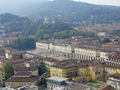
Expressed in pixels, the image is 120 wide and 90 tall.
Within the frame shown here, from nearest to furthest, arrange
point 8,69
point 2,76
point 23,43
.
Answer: point 2,76, point 8,69, point 23,43

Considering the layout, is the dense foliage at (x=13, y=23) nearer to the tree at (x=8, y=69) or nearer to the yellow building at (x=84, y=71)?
the tree at (x=8, y=69)

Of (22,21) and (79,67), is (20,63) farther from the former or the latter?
(22,21)

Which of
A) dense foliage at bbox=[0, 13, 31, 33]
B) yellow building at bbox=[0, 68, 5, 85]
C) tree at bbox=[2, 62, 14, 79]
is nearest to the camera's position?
yellow building at bbox=[0, 68, 5, 85]

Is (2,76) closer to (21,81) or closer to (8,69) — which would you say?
(8,69)

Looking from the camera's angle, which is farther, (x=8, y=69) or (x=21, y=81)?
(x=8, y=69)

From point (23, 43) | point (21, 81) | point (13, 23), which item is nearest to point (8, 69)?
point (21, 81)

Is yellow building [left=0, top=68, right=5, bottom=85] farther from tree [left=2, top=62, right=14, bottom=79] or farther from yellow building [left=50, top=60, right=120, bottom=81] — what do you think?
yellow building [left=50, top=60, right=120, bottom=81]

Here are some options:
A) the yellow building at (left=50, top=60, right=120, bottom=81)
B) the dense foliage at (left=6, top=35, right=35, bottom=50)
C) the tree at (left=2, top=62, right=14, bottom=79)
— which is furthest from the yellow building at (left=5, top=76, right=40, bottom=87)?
the dense foliage at (left=6, top=35, right=35, bottom=50)

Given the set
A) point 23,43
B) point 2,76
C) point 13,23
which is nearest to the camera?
point 2,76

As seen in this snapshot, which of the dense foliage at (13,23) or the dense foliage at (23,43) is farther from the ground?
the dense foliage at (13,23)

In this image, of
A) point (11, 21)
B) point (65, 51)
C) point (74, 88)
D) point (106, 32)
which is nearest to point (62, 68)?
point (74, 88)

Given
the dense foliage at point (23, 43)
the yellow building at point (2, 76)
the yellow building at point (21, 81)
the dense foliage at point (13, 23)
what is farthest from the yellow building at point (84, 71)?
the dense foliage at point (13, 23)
